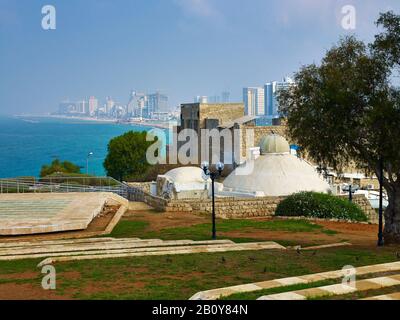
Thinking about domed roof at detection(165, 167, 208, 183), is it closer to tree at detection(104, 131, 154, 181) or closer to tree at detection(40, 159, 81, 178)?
tree at detection(40, 159, 81, 178)

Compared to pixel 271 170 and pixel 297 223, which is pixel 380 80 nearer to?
pixel 297 223

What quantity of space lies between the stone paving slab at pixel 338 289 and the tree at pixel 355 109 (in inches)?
211

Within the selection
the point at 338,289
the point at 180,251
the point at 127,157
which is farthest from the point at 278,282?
the point at 127,157

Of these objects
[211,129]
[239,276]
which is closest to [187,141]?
→ [211,129]

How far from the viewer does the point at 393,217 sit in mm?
15812

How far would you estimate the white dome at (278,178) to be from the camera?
105 feet

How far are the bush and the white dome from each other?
541 cm

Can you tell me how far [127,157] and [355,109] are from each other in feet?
171

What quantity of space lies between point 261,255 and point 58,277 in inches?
180

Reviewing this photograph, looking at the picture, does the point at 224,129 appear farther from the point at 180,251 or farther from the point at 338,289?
the point at 338,289

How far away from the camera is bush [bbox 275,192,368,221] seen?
999 inches

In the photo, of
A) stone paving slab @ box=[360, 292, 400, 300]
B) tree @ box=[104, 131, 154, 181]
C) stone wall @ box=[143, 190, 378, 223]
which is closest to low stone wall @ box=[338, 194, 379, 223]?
stone wall @ box=[143, 190, 378, 223]

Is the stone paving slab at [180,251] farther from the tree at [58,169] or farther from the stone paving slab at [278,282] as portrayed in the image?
the tree at [58,169]

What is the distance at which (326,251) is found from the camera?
14.0 m
